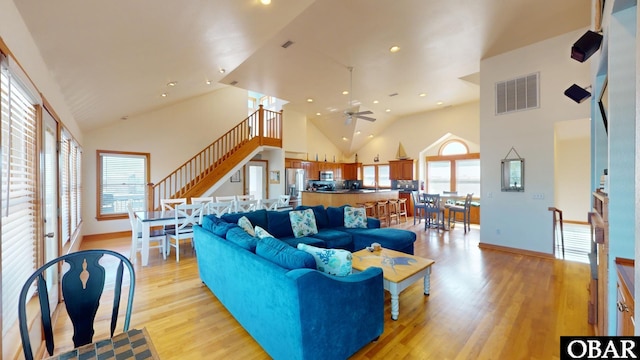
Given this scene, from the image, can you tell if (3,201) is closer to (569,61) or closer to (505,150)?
(505,150)

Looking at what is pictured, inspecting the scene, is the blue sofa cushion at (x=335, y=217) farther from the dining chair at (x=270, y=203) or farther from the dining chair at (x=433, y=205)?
the dining chair at (x=433, y=205)

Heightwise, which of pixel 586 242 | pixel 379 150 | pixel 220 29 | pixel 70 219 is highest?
pixel 220 29

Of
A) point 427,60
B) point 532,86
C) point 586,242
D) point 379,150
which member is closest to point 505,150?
point 532,86

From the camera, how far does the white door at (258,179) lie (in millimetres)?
8789

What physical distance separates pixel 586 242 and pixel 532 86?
3486 millimetres

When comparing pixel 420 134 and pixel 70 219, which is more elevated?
pixel 420 134

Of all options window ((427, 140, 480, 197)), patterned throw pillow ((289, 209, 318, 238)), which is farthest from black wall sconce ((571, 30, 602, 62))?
window ((427, 140, 480, 197))

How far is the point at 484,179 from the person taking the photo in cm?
510

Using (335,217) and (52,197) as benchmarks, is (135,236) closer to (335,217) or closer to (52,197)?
(52,197)

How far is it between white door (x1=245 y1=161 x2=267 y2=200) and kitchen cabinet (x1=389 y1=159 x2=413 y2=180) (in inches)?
196

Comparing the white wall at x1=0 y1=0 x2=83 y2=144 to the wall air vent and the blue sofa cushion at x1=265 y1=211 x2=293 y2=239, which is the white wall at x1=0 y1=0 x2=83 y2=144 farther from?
the wall air vent

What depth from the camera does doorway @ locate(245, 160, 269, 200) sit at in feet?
28.8

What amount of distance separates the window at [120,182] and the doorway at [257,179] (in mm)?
3025

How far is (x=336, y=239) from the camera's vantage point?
3.92m
